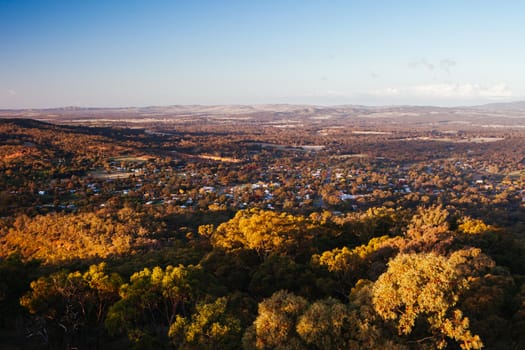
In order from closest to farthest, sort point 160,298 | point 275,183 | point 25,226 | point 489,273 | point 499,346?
point 499,346
point 160,298
point 489,273
point 25,226
point 275,183

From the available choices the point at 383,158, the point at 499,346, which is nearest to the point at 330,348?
the point at 499,346

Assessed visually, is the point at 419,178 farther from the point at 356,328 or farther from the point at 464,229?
the point at 356,328

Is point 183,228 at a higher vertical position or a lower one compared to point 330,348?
lower

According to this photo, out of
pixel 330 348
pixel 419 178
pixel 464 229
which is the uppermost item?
pixel 330 348

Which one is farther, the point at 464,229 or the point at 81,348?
the point at 464,229

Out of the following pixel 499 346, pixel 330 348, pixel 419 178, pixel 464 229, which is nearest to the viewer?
pixel 330 348

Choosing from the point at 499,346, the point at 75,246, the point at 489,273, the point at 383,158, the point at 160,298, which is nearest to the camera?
the point at 499,346

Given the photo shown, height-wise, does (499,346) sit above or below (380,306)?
below

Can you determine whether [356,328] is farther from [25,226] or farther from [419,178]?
[419,178]

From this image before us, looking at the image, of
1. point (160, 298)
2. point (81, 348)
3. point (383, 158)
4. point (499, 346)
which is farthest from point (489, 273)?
point (383, 158)
